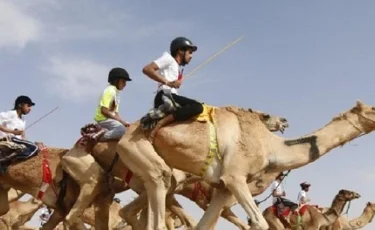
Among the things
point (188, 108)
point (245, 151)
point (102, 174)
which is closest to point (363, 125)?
point (245, 151)

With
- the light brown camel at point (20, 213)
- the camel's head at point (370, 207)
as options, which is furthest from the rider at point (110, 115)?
the camel's head at point (370, 207)

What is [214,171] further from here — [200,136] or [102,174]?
[102,174]

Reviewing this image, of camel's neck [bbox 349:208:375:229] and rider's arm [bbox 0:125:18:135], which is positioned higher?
rider's arm [bbox 0:125:18:135]

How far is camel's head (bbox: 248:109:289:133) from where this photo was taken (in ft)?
33.7

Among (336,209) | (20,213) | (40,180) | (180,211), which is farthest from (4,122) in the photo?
(336,209)

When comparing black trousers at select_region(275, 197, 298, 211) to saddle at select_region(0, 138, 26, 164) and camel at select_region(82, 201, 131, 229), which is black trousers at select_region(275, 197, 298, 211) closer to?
camel at select_region(82, 201, 131, 229)

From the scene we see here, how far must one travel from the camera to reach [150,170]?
9406mm

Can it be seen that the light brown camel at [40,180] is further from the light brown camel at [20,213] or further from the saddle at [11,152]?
the light brown camel at [20,213]

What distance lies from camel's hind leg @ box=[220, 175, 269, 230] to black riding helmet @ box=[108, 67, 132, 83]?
340 centimetres

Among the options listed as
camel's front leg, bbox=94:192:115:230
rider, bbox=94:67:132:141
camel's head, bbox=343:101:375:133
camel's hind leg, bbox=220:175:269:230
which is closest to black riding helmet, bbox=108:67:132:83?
rider, bbox=94:67:132:141

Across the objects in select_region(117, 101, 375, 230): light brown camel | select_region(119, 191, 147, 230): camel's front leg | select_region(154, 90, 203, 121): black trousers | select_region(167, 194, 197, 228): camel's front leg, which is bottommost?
select_region(167, 194, 197, 228): camel's front leg

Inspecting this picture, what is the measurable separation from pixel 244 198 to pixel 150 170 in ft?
4.87

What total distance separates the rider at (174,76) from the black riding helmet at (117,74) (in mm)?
1706

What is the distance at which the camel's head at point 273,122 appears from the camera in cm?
1027
